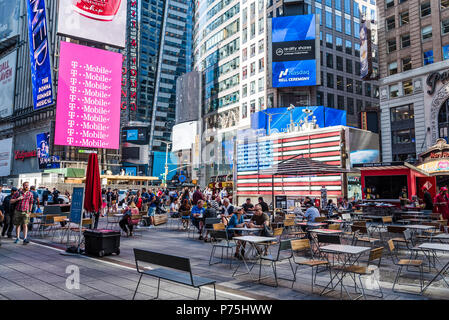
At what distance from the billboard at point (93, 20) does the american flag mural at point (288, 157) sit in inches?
621

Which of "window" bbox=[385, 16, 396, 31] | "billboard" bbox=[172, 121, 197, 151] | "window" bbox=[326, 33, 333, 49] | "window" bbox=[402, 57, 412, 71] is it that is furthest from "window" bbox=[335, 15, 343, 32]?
"billboard" bbox=[172, 121, 197, 151]

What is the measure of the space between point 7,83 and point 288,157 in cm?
6467

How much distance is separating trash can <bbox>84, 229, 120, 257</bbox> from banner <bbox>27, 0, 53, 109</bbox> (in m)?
32.7

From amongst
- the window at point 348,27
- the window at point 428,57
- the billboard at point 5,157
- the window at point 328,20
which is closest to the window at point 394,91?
the window at point 428,57

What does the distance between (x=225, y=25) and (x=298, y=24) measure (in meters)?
22.5

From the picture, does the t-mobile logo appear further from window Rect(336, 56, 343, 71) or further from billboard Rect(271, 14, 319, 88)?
window Rect(336, 56, 343, 71)

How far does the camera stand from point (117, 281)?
24.0 ft

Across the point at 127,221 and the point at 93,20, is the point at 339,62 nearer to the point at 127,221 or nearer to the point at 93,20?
the point at 93,20

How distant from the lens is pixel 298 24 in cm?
5275

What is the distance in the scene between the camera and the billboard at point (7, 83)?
68.7 meters
